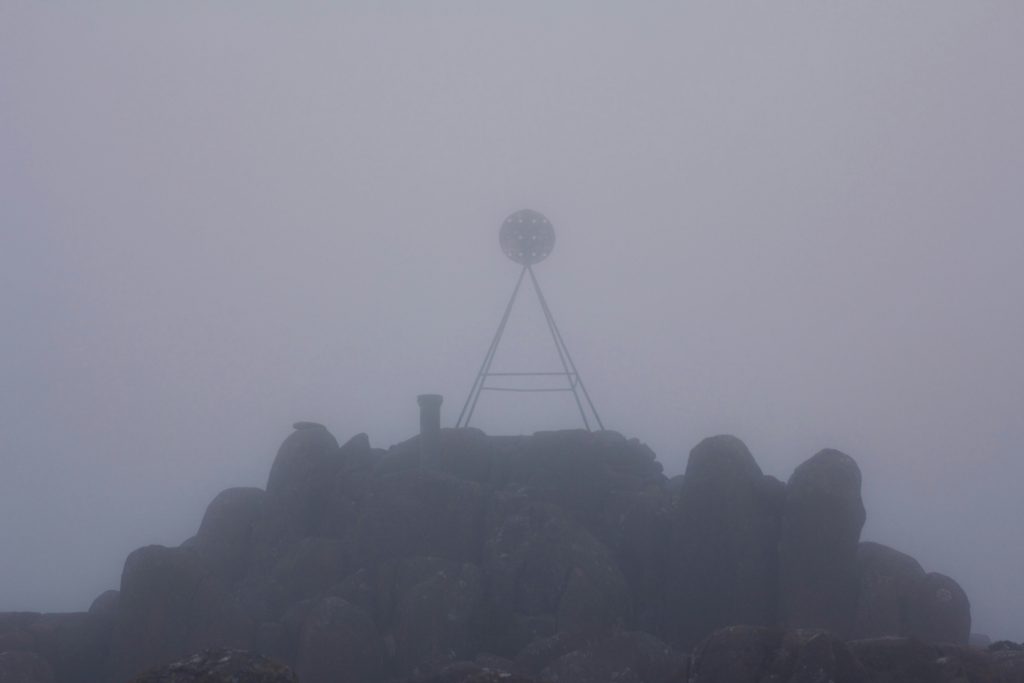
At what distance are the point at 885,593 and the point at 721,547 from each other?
5.52 m

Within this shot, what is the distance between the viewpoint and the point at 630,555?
1329 inches

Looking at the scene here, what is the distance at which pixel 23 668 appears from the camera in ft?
96.4

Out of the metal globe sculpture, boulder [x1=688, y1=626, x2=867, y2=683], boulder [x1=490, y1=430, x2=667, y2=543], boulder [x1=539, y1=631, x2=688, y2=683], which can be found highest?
the metal globe sculpture

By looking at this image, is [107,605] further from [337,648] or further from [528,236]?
[528,236]

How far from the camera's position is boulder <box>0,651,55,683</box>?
28.9 metres

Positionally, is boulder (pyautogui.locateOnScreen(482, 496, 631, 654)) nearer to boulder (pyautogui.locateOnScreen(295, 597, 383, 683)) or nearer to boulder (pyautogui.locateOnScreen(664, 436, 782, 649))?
boulder (pyautogui.locateOnScreen(664, 436, 782, 649))

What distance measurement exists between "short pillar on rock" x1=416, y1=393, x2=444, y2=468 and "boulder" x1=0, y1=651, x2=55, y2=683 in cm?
1565

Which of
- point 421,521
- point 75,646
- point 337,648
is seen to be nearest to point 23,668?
point 75,646

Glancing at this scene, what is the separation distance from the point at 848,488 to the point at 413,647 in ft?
51.9

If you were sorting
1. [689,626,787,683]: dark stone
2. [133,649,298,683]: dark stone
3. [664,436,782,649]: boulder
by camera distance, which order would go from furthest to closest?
1. [664,436,782,649]: boulder
2. [689,626,787,683]: dark stone
3. [133,649,298,683]: dark stone

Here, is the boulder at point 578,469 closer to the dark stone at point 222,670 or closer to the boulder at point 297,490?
the boulder at point 297,490

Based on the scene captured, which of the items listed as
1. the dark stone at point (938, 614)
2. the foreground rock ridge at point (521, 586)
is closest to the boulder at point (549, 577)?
the foreground rock ridge at point (521, 586)


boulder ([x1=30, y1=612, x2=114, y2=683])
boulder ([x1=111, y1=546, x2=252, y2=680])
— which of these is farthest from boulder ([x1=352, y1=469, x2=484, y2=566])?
boulder ([x1=30, y1=612, x2=114, y2=683])

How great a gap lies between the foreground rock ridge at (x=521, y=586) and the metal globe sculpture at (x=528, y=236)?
1357cm
